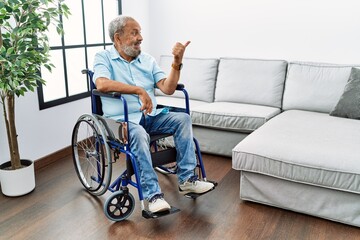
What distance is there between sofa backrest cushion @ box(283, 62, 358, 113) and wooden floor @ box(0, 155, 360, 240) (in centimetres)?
107

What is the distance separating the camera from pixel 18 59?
6.59 feet

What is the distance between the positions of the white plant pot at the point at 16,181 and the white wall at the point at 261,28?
216 cm

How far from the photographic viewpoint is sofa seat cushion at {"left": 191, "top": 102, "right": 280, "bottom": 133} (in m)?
2.78

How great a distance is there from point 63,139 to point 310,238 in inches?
83.0

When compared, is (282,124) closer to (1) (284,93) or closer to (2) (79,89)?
(1) (284,93)

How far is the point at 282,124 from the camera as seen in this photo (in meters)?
2.47

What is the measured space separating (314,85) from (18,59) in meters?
2.28

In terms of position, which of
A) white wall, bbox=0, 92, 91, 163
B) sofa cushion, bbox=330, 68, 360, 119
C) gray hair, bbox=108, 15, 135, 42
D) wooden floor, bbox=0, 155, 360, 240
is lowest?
wooden floor, bbox=0, 155, 360, 240

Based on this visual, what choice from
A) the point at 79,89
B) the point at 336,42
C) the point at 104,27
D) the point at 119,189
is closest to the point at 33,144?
the point at 79,89

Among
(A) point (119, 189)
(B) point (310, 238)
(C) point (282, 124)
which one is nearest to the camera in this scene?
(B) point (310, 238)

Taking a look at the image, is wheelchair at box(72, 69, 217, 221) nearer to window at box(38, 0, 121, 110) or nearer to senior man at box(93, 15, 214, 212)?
senior man at box(93, 15, 214, 212)

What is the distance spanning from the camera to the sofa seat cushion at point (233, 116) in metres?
2.78

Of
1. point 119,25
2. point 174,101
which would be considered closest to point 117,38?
point 119,25

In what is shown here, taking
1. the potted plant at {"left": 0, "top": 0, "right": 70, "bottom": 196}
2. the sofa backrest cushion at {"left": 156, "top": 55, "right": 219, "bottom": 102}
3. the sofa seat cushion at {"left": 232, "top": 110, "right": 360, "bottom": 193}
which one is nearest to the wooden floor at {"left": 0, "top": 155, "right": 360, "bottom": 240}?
the potted plant at {"left": 0, "top": 0, "right": 70, "bottom": 196}
